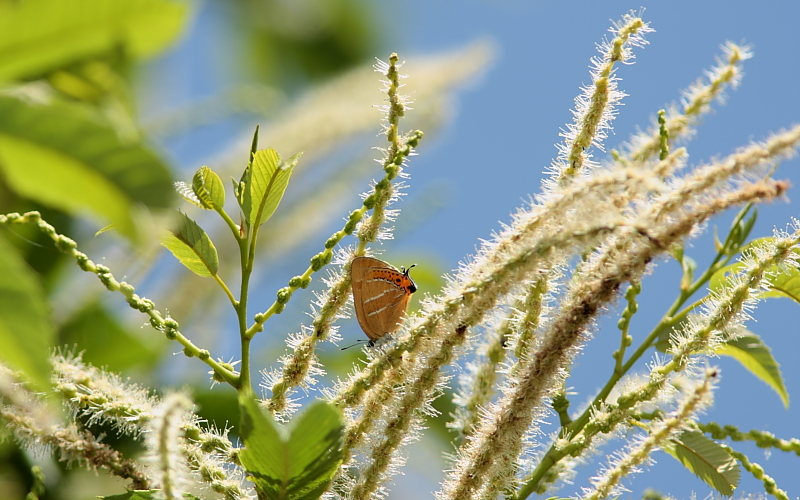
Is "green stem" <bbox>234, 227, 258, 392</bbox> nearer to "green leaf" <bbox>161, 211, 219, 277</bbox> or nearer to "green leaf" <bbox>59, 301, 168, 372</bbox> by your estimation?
"green leaf" <bbox>161, 211, 219, 277</bbox>

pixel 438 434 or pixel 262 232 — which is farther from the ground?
pixel 262 232

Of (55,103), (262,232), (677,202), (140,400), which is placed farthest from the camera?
(262,232)

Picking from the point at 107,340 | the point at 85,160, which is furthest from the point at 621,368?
the point at 107,340

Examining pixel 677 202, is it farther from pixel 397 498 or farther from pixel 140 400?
pixel 397 498

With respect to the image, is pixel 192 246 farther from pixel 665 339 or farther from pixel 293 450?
pixel 665 339

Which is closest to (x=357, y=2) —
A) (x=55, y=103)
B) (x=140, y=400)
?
(x=140, y=400)

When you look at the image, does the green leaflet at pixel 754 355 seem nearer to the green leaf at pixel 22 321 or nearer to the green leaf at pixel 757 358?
the green leaf at pixel 757 358

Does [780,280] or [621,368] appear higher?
[780,280]
